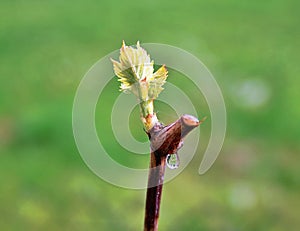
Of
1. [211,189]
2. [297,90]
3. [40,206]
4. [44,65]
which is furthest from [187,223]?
[44,65]

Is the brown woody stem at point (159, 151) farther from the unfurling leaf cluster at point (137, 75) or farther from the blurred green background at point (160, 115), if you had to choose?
the blurred green background at point (160, 115)

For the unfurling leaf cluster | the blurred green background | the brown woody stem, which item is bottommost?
the brown woody stem

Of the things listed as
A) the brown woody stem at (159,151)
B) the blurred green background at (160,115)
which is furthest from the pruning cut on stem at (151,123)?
the blurred green background at (160,115)

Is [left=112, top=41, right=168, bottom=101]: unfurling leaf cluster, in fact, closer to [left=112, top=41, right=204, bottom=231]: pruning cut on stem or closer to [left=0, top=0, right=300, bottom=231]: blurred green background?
[left=112, top=41, right=204, bottom=231]: pruning cut on stem

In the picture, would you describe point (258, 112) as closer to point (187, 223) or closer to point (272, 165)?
point (272, 165)

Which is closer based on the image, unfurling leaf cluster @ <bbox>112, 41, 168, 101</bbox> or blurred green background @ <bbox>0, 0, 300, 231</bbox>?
unfurling leaf cluster @ <bbox>112, 41, 168, 101</bbox>

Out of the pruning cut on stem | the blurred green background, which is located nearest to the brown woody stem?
the pruning cut on stem

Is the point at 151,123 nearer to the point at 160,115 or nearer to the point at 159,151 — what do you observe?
the point at 159,151
